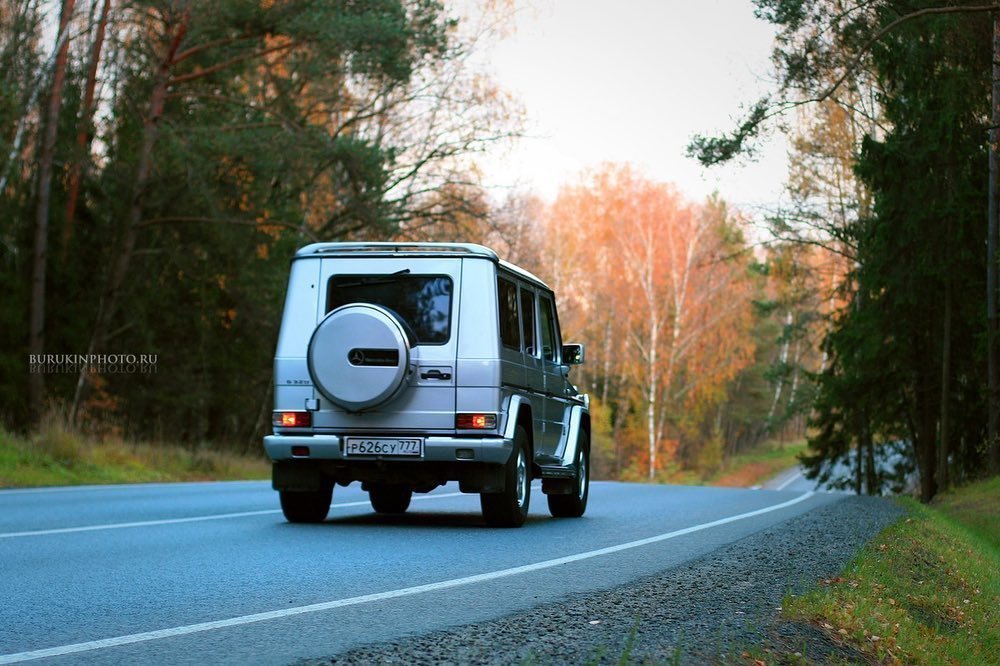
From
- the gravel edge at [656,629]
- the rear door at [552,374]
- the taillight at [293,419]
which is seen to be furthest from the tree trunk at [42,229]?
the gravel edge at [656,629]

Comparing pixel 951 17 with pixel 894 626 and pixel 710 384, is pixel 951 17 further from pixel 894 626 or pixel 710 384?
pixel 710 384

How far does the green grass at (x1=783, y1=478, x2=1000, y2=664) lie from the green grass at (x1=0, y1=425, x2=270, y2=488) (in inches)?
489

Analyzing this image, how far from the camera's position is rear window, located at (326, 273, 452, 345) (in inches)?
489

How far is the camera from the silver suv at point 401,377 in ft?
39.8

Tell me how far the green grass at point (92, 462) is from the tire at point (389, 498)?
617cm

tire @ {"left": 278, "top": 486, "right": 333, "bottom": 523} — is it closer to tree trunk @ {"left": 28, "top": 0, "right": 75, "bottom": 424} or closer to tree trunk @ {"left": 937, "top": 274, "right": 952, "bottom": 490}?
tree trunk @ {"left": 28, "top": 0, "right": 75, "bottom": 424}

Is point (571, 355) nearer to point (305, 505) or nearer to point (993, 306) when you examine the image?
point (305, 505)

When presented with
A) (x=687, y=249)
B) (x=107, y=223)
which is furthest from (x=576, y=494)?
(x=687, y=249)

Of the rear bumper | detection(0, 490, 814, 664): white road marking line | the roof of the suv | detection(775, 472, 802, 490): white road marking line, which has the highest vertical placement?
the roof of the suv

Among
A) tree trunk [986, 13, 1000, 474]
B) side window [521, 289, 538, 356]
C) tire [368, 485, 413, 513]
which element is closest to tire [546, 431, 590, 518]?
tire [368, 485, 413, 513]

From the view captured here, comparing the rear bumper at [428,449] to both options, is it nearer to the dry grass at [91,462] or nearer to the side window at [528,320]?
the side window at [528,320]

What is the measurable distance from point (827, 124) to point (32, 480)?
1140 inches

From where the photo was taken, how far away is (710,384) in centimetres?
6344

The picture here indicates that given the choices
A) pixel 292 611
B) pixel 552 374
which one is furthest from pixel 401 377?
pixel 292 611
